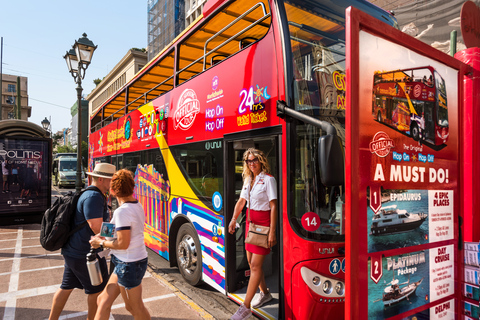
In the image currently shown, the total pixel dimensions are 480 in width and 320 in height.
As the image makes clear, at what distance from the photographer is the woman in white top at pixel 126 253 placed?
2.89 m

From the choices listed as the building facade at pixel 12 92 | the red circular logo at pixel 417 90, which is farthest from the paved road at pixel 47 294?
the building facade at pixel 12 92

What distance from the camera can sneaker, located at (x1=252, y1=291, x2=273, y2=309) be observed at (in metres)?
3.79

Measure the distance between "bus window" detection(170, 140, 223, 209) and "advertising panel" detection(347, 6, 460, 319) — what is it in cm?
247

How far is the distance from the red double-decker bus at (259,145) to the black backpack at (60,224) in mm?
1744

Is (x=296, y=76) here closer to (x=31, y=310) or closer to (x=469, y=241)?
(x=469, y=241)

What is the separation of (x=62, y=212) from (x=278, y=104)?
7.90 feet

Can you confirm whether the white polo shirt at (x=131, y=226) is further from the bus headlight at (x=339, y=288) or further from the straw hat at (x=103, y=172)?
the bus headlight at (x=339, y=288)

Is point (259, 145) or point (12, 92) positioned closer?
point (259, 145)

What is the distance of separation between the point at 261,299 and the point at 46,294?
327 centimetres

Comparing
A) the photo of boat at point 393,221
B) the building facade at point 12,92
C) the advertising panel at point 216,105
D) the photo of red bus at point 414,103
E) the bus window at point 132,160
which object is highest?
the building facade at point 12,92

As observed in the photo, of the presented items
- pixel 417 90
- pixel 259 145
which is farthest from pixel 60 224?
pixel 417 90

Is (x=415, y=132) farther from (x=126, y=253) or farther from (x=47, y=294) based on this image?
(x=47, y=294)

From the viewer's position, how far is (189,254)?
16.3 feet

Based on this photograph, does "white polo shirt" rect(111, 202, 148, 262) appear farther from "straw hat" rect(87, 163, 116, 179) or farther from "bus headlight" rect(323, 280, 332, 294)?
"bus headlight" rect(323, 280, 332, 294)
